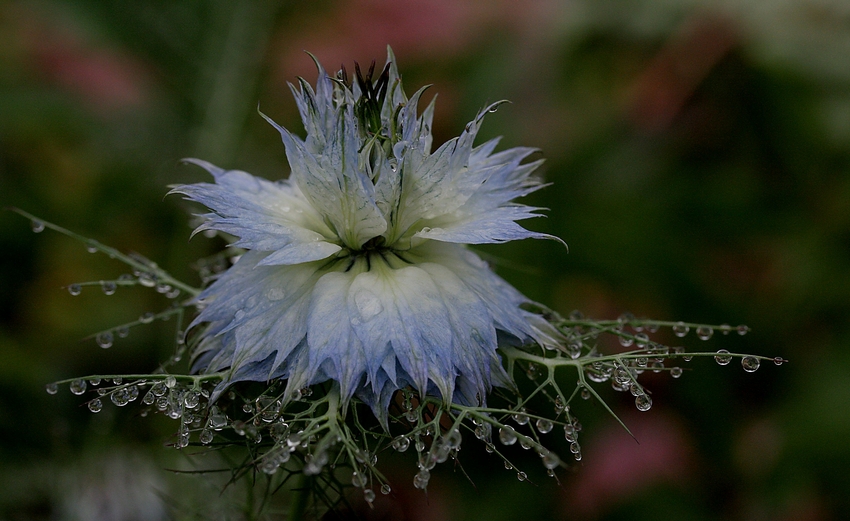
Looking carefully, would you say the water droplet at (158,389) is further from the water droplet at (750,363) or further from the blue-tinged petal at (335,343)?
the water droplet at (750,363)

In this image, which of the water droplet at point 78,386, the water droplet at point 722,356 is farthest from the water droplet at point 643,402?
the water droplet at point 78,386

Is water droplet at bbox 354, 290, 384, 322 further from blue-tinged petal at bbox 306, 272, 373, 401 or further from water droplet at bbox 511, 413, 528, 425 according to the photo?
water droplet at bbox 511, 413, 528, 425

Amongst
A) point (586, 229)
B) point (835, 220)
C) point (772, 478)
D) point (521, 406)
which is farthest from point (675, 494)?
point (521, 406)

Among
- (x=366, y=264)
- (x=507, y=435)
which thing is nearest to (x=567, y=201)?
(x=366, y=264)

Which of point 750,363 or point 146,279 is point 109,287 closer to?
point 146,279

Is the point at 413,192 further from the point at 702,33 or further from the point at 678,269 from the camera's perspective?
the point at 702,33
